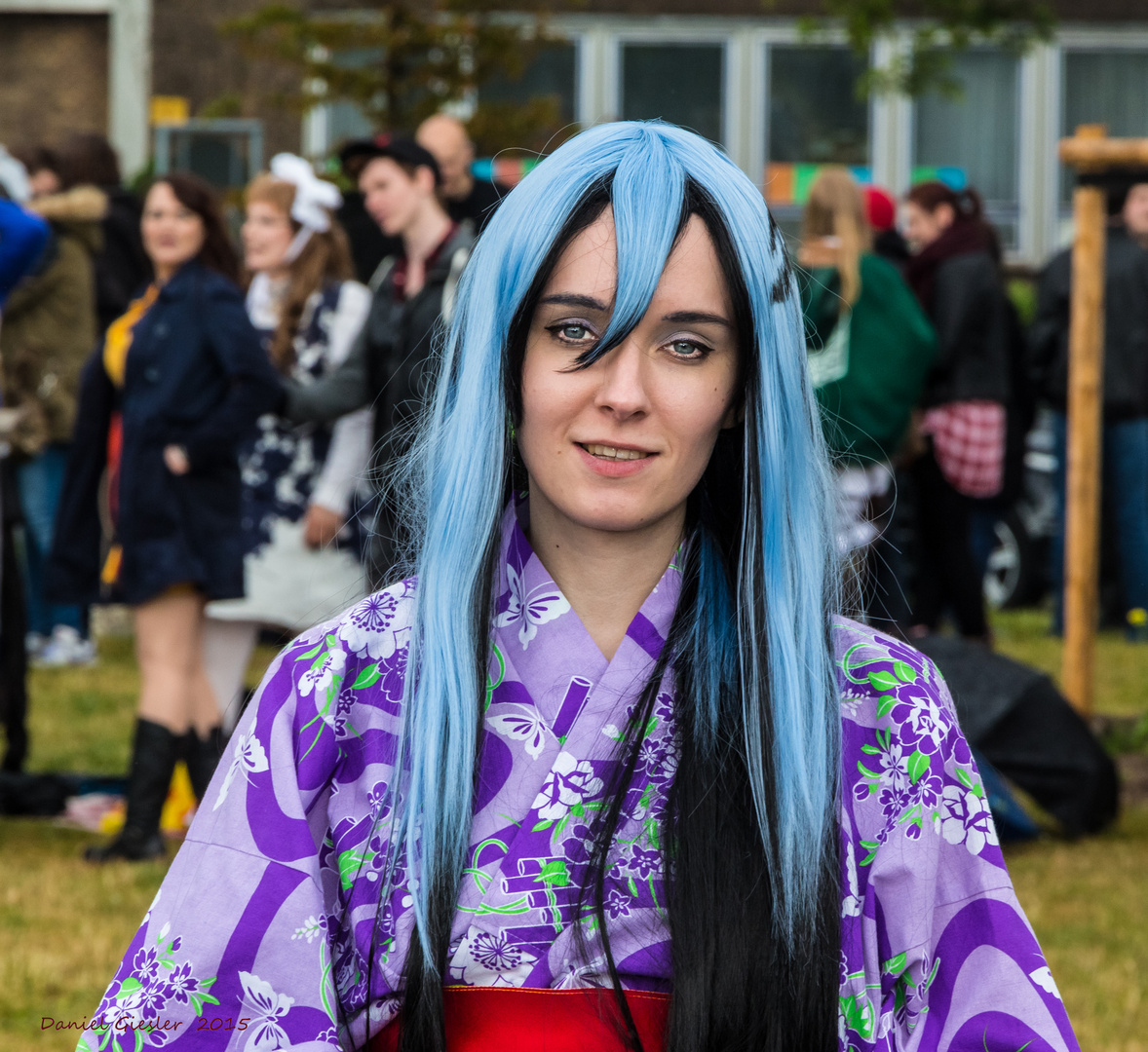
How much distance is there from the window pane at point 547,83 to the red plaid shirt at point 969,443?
9463 mm

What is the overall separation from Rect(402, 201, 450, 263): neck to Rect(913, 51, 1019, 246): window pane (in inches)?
467

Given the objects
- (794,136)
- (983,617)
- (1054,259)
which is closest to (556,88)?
(794,136)

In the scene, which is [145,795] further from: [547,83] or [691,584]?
[547,83]

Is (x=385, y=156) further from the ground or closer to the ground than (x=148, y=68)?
closer to the ground

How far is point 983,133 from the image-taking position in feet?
54.0

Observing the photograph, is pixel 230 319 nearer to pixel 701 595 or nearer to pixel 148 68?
pixel 701 595

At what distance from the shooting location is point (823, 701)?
6.06 feet

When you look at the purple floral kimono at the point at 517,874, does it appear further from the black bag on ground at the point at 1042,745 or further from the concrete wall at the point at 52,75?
the concrete wall at the point at 52,75

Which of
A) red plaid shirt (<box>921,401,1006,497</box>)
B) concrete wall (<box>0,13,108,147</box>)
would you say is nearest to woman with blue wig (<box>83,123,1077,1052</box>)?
red plaid shirt (<box>921,401,1006,497</box>)

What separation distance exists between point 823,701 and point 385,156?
359 cm

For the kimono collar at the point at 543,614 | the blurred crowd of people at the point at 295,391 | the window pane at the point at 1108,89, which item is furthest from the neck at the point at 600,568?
the window pane at the point at 1108,89

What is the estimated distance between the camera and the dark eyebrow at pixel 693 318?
1835 mm

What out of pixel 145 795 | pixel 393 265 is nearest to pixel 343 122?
pixel 393 265

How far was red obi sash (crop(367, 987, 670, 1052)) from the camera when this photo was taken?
1.76 metres
